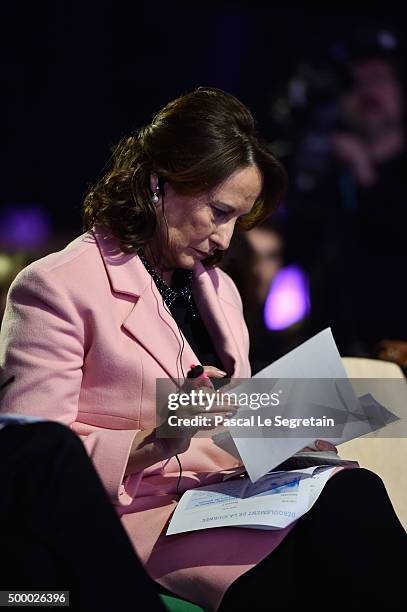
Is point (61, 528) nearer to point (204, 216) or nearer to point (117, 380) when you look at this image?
point (117, 380)

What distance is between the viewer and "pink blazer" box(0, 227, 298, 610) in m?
1.68

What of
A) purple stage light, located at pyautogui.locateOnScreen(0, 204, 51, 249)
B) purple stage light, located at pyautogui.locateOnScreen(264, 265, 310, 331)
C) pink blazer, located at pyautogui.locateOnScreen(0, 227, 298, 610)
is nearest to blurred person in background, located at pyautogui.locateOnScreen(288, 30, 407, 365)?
purple stage light, located at pyautogui.locateOnScreen(264, 265, 310, 331)

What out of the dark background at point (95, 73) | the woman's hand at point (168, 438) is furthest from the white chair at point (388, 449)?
the dark background at point (95, 73)

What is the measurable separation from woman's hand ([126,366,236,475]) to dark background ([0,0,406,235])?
8.58 ft

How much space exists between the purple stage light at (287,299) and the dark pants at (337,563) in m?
2.22

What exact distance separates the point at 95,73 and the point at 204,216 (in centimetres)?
244

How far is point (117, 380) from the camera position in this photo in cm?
183

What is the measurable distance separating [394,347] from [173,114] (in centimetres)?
101

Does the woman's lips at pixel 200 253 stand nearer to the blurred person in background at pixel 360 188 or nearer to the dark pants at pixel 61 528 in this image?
the dark pants at pixel 61 528

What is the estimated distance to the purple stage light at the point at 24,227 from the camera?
418 cm

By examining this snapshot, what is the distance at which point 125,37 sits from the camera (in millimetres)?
4188

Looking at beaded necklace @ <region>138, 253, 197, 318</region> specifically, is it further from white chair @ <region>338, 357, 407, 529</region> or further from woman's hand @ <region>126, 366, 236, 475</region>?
white chair @ <region>338, 357, 407, 529</region>

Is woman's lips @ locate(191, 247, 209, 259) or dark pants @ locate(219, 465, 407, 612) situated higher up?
woman's lips @ locate(191, 247, 209, 259)

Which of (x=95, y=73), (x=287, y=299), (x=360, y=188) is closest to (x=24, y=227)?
(x=95, y=73)
